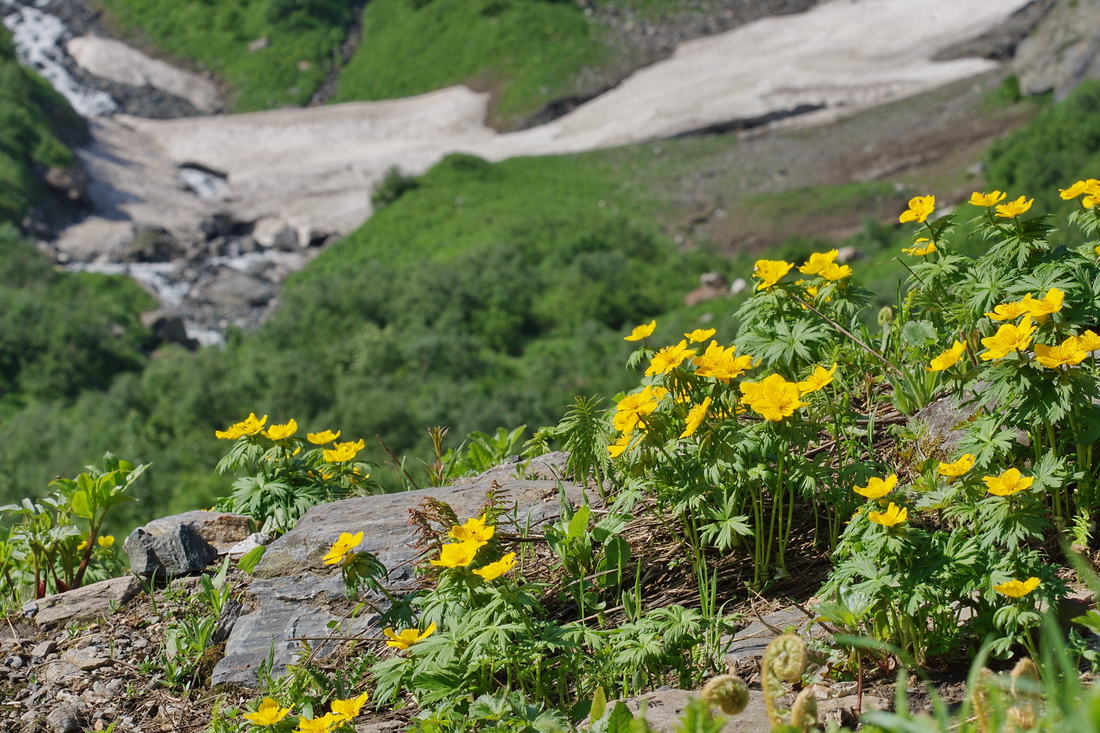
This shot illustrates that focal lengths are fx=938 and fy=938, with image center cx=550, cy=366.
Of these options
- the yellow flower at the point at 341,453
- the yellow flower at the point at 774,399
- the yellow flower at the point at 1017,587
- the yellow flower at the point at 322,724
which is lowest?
the yellow flower at the point at 322,724

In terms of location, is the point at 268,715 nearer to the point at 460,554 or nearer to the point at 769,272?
the point at 460,554

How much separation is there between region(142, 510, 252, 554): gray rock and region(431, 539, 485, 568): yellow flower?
156 centimetres

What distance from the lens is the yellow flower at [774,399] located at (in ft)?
7.41

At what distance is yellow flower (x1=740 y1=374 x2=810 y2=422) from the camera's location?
2258mm

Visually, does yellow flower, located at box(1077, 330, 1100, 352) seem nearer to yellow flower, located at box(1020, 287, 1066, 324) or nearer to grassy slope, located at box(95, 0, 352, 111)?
yellow flower, located at box(1020, 287, 1066, 324)

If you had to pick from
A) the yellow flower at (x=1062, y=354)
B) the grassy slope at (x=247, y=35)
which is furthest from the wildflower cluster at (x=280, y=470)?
the grassy slope at (x=247, y=35)

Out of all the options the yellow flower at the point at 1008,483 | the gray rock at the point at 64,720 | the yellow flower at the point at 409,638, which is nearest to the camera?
the yellow flower at the point at 1008,483

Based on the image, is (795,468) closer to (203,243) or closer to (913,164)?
(913,164)

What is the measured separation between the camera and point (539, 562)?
2793mm

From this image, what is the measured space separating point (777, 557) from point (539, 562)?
0.69 m

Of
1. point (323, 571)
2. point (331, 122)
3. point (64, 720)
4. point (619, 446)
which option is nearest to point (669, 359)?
point (619, 446)

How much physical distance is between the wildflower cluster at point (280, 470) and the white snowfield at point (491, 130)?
26864 mm

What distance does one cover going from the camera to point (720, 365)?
97.4 inches

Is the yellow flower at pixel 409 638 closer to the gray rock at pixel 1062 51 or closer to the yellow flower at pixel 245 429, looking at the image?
the yellow flower at pixel 245 429
